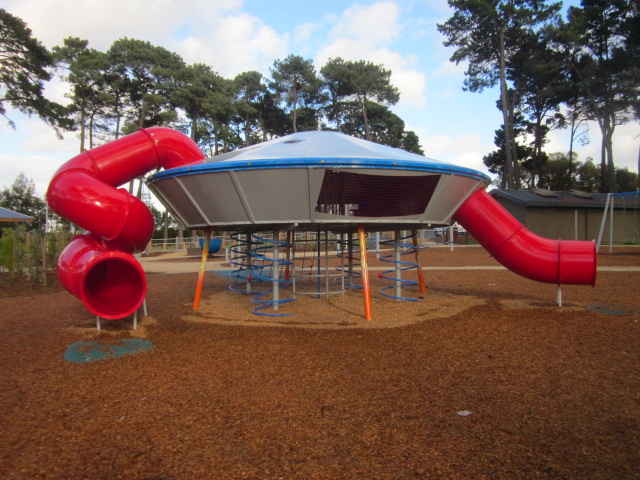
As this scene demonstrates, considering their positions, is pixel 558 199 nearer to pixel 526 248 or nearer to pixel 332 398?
pixel 526 248

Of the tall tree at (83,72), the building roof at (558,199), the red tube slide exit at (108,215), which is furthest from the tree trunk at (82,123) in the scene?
the red tube slide exit at (108,215)

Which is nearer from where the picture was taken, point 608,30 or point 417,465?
point 417,465

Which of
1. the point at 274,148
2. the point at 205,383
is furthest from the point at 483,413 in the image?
the point at 274,148

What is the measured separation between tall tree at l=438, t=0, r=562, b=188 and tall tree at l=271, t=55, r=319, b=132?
15.4 metres

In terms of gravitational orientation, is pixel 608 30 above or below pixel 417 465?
above

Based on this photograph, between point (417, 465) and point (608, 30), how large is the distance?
1597 inches

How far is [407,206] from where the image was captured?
839 centimetres

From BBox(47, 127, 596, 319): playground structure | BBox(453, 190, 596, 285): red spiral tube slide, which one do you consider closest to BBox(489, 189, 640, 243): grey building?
BBox(453, 190, 596, 285): red spiral tube slide

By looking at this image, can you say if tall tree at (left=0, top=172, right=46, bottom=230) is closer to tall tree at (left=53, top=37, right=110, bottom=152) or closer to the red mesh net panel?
tall tree at (left=53, top=37, right=110, bottom=152)

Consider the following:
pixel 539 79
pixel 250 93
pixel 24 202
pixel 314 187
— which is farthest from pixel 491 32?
pixel 24 202

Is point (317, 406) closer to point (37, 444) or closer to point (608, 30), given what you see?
point (37, 444)

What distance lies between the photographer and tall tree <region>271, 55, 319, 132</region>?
46.7 metres

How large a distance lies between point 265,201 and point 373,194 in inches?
73.5

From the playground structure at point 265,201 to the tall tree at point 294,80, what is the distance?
3947 centimetres
